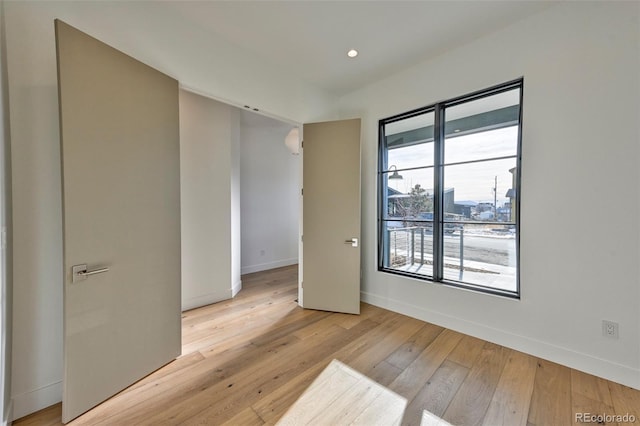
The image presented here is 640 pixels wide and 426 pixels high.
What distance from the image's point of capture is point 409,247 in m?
3.08

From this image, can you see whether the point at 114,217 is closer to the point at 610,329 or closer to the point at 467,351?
the point at 467,351

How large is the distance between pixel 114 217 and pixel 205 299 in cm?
192

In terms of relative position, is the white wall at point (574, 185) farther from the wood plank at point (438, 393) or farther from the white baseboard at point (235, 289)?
the white baseboard at point (235, 289)

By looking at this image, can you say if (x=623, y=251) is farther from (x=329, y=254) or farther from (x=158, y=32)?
(x=158, y=32)

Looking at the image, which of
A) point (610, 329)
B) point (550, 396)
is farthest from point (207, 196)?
point (610, 329)

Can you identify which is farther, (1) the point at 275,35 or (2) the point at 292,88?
(2) the point at 292,88

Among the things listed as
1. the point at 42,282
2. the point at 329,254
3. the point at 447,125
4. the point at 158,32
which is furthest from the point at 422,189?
the point at 42,282

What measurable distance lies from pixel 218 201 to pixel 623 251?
13.4ft

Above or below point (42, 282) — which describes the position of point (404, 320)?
below

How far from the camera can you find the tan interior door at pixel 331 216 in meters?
2.99

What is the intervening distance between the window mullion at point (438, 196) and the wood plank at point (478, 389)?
2.76 feet

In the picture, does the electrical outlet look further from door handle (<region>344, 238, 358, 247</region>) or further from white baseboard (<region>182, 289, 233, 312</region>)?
white baseboard (<region>182, 289, 233, 312</region>)

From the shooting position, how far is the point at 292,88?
3.03m

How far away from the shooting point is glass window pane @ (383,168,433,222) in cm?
287
